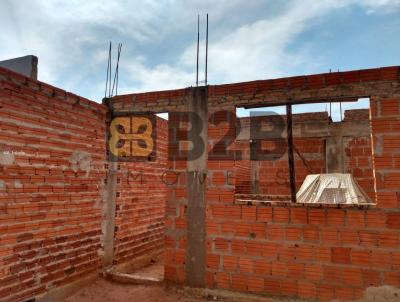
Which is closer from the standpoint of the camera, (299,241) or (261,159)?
(299,241)

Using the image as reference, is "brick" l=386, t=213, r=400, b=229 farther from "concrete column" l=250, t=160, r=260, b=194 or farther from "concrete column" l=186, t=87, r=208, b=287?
"concrete column" l=250, t=160, r=260, b=194

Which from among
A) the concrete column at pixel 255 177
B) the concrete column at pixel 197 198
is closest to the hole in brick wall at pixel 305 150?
the concrete column at pixel 255 177

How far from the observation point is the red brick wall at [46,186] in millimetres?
3814

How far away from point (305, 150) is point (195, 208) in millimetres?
6233

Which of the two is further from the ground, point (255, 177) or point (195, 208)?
point (255, 177)

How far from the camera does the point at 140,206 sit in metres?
6.51

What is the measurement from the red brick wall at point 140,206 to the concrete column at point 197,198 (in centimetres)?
71

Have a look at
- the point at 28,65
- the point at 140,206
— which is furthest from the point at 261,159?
the point at 28,65

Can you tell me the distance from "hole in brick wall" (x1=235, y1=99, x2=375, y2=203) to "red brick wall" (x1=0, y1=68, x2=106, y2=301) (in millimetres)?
3862

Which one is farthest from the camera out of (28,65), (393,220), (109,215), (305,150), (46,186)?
(305,150)

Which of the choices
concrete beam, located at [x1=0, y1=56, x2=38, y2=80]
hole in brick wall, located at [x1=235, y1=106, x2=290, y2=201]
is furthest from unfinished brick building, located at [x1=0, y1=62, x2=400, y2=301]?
hole in brick wall, located at [x1=235, y1=106, x2=290, y2=201]

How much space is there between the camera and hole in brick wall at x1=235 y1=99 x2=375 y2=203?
882cm

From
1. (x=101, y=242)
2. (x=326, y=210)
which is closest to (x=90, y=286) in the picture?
(x=101, y=242)

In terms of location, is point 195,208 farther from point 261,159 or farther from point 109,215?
point 261,159
